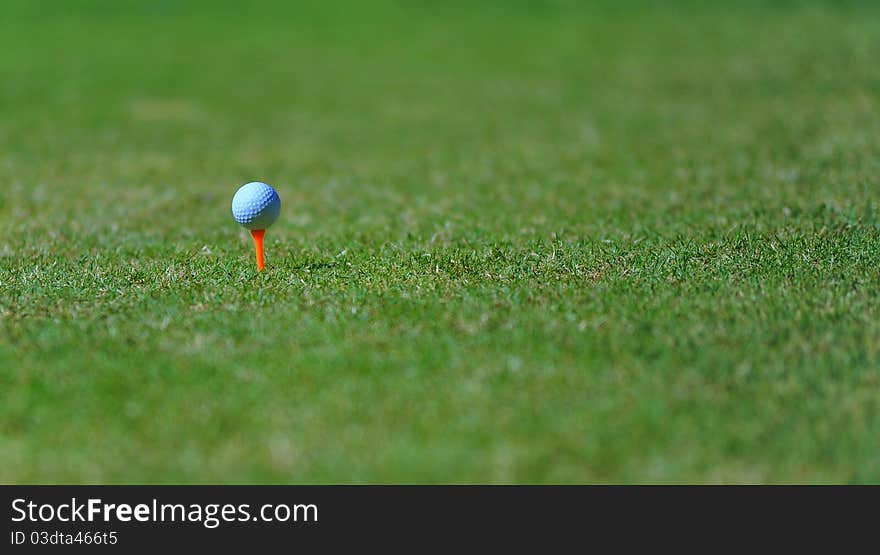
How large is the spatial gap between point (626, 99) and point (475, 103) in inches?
135

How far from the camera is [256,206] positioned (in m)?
8.16

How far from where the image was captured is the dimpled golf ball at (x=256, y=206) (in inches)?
322

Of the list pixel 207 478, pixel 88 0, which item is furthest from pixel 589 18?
pixel 207 478

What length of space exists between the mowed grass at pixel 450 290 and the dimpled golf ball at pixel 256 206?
554 mm

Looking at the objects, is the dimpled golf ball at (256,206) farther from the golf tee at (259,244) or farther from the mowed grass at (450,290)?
the mowed grass at (450,290)
